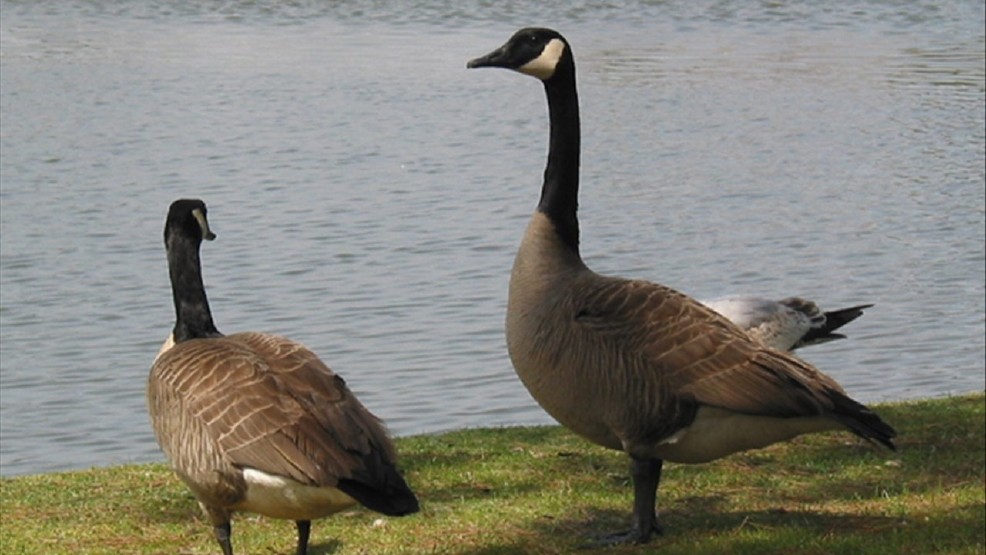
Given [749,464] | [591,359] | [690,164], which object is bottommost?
[690,164]

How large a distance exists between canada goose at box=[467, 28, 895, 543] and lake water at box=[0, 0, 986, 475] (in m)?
4.62

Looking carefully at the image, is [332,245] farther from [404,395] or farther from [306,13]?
[306,13]

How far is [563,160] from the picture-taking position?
7.21 m

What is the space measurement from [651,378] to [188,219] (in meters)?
2.00

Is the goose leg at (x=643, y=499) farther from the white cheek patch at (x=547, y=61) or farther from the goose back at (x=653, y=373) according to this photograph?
the white cheek patch at (x=547, y=61)

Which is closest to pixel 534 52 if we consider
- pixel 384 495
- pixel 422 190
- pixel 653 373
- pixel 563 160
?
pixel 563 160

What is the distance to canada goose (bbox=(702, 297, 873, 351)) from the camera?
32.1ft

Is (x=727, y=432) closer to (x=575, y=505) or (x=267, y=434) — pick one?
(x=575, y=505)

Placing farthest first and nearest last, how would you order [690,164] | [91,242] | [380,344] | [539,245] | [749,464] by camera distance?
[690,164] → [91,242] → [380,344] → [749,464] → [539,245]

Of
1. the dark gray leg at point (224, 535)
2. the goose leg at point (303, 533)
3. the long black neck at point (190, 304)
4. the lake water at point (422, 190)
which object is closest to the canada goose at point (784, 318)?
the lake water at point (422, 190)

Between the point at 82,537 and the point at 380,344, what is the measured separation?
6.14 meters

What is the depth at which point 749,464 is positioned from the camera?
8336 millimetres

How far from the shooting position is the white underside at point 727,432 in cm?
628

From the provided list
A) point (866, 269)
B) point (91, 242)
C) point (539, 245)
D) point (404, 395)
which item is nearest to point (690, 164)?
point (866, 269)
